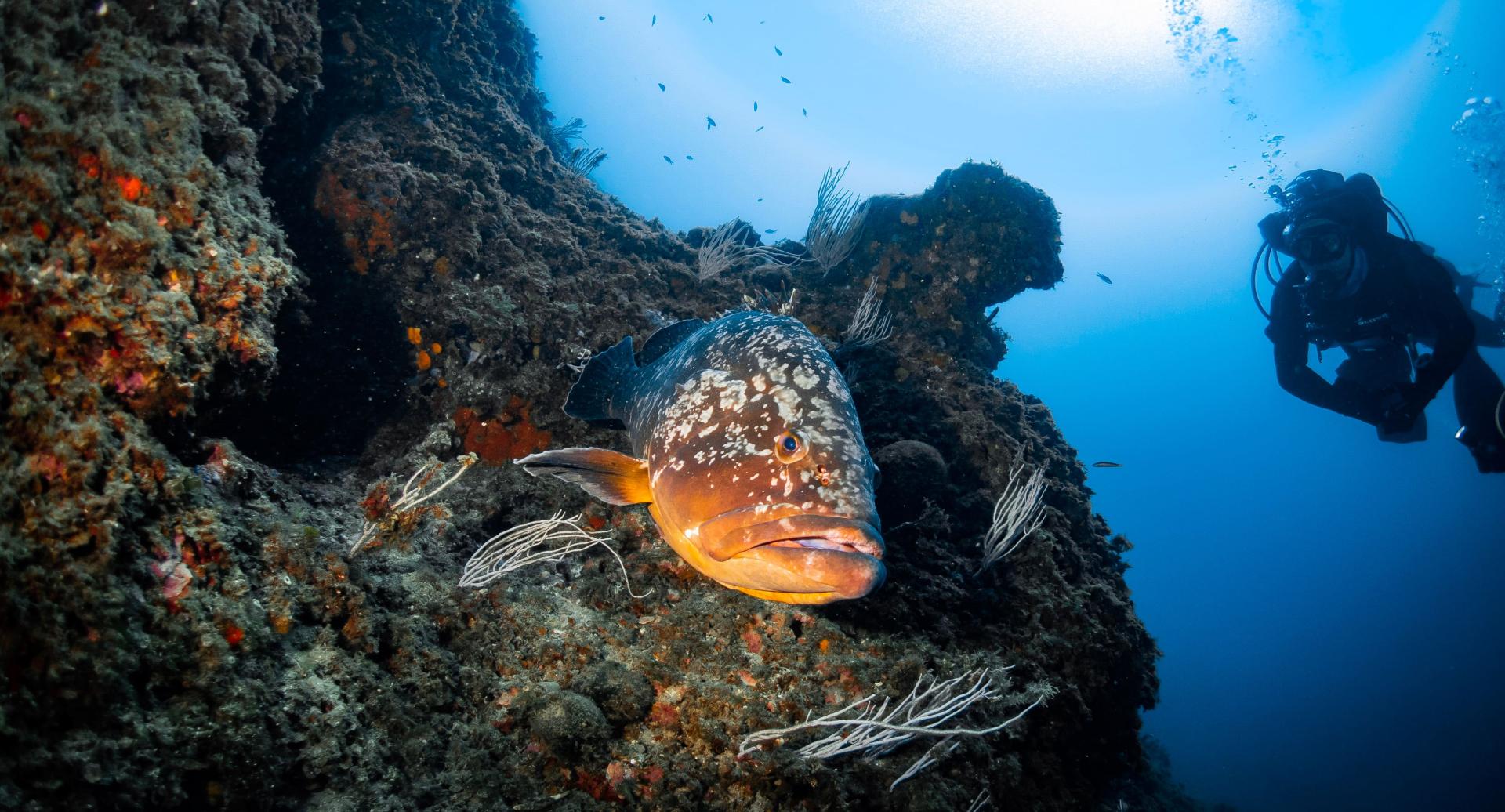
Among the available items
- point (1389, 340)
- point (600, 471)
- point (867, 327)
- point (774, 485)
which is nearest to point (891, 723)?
point (774, 485)

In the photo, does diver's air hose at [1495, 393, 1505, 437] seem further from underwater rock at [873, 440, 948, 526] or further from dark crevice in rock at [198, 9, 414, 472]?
dark crevice in rock at [198, 9, 414, 472]

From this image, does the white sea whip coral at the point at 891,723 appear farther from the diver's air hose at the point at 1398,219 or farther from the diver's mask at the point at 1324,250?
the diver's air hose at the point at 1398,219

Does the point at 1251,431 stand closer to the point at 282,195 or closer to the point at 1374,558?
the point at 1374,558

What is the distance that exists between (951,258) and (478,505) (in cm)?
676

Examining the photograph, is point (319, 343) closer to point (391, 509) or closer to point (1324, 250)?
point (391, 509)

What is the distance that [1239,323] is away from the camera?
399 feet

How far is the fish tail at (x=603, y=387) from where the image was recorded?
459cm

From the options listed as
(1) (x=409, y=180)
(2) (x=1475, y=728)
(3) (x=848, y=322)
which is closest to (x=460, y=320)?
(1) (x=409, y=180)

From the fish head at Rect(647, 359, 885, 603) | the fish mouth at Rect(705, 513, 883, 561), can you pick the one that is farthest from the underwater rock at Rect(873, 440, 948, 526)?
the fish mouth at Rect(705, 513, 883, 561)

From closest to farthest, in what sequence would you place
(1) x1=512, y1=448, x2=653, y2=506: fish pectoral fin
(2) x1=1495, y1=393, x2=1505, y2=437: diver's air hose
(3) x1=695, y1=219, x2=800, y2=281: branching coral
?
(1) x1=512, y1=448, x2=653, y2=506: fish pectoral fin, (3) x1=695, y1=219, x2=800, y2=281: branching coral, (2) x1=1495, y1=393, x2=1505, y2=437: diver's air hose

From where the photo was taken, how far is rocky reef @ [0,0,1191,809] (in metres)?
1.96

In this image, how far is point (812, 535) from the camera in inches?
95.1

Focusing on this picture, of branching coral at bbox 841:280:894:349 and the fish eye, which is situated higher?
branching coral at bbox 841:280:894:349

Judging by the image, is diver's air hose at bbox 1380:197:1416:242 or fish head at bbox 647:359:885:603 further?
diver's air hose at bbox 1380:197:1416:242
